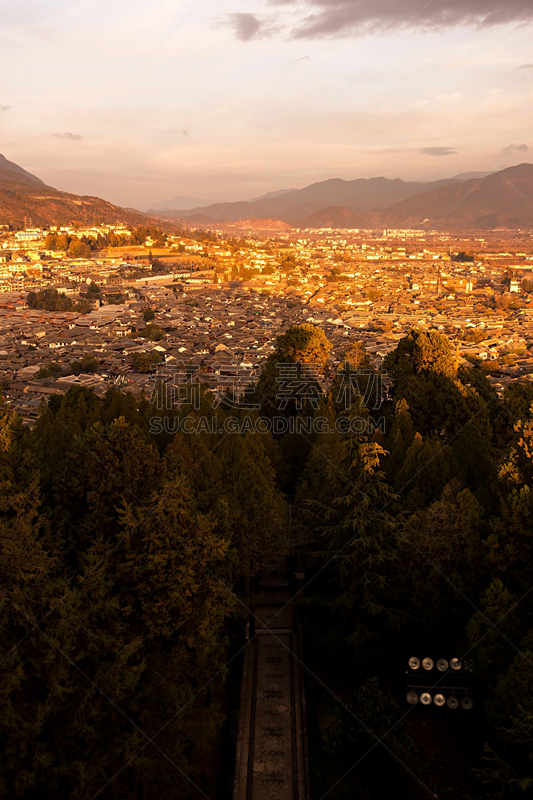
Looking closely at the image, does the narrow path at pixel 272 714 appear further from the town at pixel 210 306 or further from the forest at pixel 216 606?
the town at pixel 210 306

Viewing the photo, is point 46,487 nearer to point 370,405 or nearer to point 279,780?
point 279,780

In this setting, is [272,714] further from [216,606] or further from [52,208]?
[52,208]

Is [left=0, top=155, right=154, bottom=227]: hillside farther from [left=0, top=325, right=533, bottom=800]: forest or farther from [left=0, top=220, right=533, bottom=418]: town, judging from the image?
[left=0, top=325, right=533, bottom=800]: forest

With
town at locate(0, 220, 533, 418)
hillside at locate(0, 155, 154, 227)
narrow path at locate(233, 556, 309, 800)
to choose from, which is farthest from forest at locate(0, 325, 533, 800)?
hillside at locate(0, 155, 154, 227)

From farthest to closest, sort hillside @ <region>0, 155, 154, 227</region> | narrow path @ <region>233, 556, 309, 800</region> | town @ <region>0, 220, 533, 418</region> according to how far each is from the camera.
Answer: hillside @ <region>0, 155, 154, 227</region>, town @ <region>0, 220, 533, 418</region>, narrow path @ <region>233, 556, 309, 800</region>

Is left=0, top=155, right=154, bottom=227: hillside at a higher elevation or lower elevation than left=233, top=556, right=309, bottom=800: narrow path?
higher

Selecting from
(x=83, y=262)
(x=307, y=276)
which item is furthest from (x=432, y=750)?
(x=83, y=262)

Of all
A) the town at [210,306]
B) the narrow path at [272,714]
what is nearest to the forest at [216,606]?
the narrow path at [272,714]
